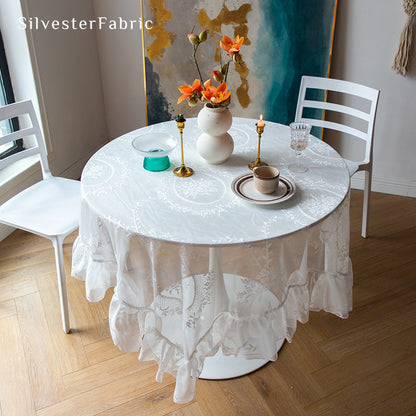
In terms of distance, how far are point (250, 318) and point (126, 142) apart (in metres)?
0.93

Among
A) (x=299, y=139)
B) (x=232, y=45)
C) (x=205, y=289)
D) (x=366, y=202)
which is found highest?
(x=232, y=45)

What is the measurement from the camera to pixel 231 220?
55.1 inches

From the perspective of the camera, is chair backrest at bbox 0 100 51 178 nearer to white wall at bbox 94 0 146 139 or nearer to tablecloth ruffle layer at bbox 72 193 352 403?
tablecloth ruffle layer at bbox 72 193 352 403

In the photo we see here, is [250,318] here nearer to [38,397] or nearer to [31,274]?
[38,397]

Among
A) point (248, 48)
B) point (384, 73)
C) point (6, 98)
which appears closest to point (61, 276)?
point (6, 98)

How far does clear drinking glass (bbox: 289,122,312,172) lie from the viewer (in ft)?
5.42

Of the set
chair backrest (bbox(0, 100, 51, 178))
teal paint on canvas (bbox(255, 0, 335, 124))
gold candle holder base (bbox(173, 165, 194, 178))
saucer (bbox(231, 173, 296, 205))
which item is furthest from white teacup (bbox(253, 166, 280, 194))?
teal paint on canvas (bbox(255, 0, 335, 124))

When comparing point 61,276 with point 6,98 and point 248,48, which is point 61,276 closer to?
point 6,98

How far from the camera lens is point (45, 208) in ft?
6.44

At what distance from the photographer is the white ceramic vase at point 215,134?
162cm

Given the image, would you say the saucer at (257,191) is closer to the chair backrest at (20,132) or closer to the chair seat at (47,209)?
the chair seat at (47,209)

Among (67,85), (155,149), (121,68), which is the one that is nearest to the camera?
(155,149)

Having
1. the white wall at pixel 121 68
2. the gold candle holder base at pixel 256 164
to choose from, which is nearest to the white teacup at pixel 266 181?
the gold candle holder base at pixel 256 164
